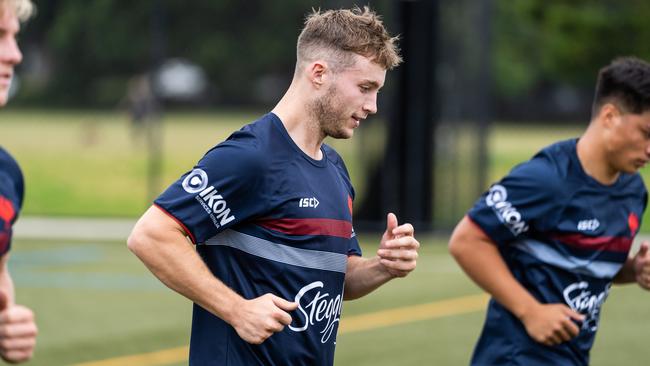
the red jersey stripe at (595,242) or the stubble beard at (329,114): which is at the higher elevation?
the stubble beard at (329,114)

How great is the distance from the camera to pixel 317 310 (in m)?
4.34

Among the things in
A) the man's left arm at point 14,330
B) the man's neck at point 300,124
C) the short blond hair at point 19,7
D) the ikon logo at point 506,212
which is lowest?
the ikon logo at point 506,212

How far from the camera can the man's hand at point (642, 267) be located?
5.53 m

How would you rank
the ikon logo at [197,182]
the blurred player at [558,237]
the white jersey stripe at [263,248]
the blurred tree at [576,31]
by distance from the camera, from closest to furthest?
the ikon logo at [197,182] < the white jersey stripe at [263,248] < the blurred player at [558,237] < the blurred tree at [576,31]

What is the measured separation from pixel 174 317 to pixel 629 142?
6613mm

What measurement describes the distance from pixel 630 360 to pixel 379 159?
776 cm

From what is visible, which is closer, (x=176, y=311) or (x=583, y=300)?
(x=583, y=300)

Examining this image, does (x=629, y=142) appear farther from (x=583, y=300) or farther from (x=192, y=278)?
(x=192, y=278)

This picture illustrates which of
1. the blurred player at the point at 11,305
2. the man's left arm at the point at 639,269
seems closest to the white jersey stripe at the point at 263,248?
the blurred player at the point at 11,305

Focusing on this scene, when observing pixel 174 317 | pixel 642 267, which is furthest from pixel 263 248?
pixel 174 317

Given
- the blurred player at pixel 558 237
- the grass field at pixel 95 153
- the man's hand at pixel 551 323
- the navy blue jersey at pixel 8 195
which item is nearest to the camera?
the navy blue jersey at pixel 8 195

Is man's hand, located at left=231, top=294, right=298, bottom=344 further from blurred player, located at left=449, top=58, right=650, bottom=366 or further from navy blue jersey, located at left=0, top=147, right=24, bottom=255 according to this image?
blurred player, located at left=449, top=58, right=650, bottom=366

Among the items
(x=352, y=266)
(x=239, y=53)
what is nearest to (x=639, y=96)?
(x=352, y=266)

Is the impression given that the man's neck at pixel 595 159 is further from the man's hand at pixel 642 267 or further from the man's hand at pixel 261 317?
the man's hand at pixel 261 317
